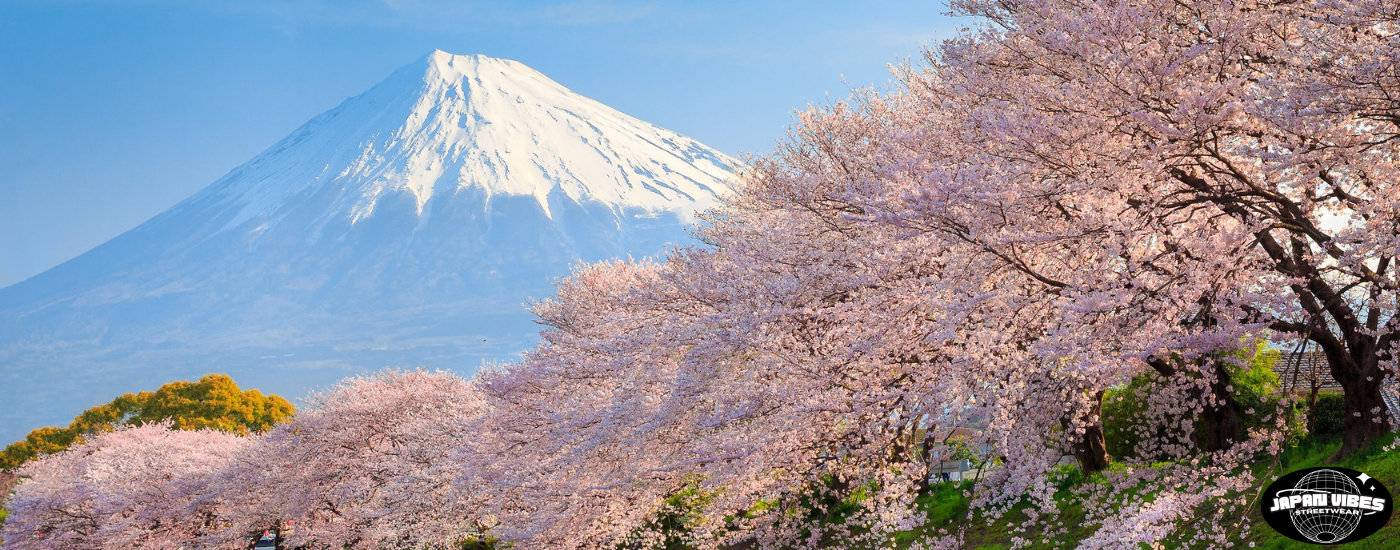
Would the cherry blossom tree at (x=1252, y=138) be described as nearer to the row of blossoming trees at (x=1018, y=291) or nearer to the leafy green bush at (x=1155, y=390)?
the row of blossoming trees at (x=1018, y=291)

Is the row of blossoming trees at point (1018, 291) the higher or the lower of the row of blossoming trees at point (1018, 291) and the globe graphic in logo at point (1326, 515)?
the higher

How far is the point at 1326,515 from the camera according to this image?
294 inches

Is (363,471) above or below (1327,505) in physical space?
above

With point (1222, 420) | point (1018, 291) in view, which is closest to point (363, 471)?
point (1222, 420)

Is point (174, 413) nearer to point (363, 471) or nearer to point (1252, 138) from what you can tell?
point (363, 471)

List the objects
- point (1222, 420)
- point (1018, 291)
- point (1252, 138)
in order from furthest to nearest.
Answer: point (1222, 420) < point (1018, 291) < point (1252, 138)

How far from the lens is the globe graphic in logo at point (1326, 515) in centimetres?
714

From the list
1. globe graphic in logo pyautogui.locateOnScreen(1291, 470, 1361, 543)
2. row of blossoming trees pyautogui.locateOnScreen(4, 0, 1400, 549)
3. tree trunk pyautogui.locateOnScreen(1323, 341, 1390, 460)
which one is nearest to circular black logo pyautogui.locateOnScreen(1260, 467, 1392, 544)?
globe graphic in logo pyautogui.locateOnScreen(1291, 470, 1361, 543)

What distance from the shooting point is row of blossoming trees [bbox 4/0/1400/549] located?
7.43m

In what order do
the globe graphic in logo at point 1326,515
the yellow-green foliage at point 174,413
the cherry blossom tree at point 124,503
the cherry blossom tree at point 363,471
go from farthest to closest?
the yellow-green foliage at point 174,413, the cherry blossom tree at point 124,503, the cherry blossom tree at point 363,471, the globe graphic in logo at point 1326,515

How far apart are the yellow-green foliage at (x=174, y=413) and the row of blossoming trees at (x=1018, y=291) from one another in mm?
39561

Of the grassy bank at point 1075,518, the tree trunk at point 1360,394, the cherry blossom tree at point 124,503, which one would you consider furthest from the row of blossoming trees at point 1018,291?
the cherry blossom tree at point 124,503

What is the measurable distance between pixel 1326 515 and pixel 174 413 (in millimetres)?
55975

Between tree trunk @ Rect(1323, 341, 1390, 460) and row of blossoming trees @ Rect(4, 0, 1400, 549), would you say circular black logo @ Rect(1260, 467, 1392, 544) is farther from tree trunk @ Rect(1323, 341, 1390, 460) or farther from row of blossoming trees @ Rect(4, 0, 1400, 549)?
tree trunk @ Rect(1323, 341, 1390, 460)
